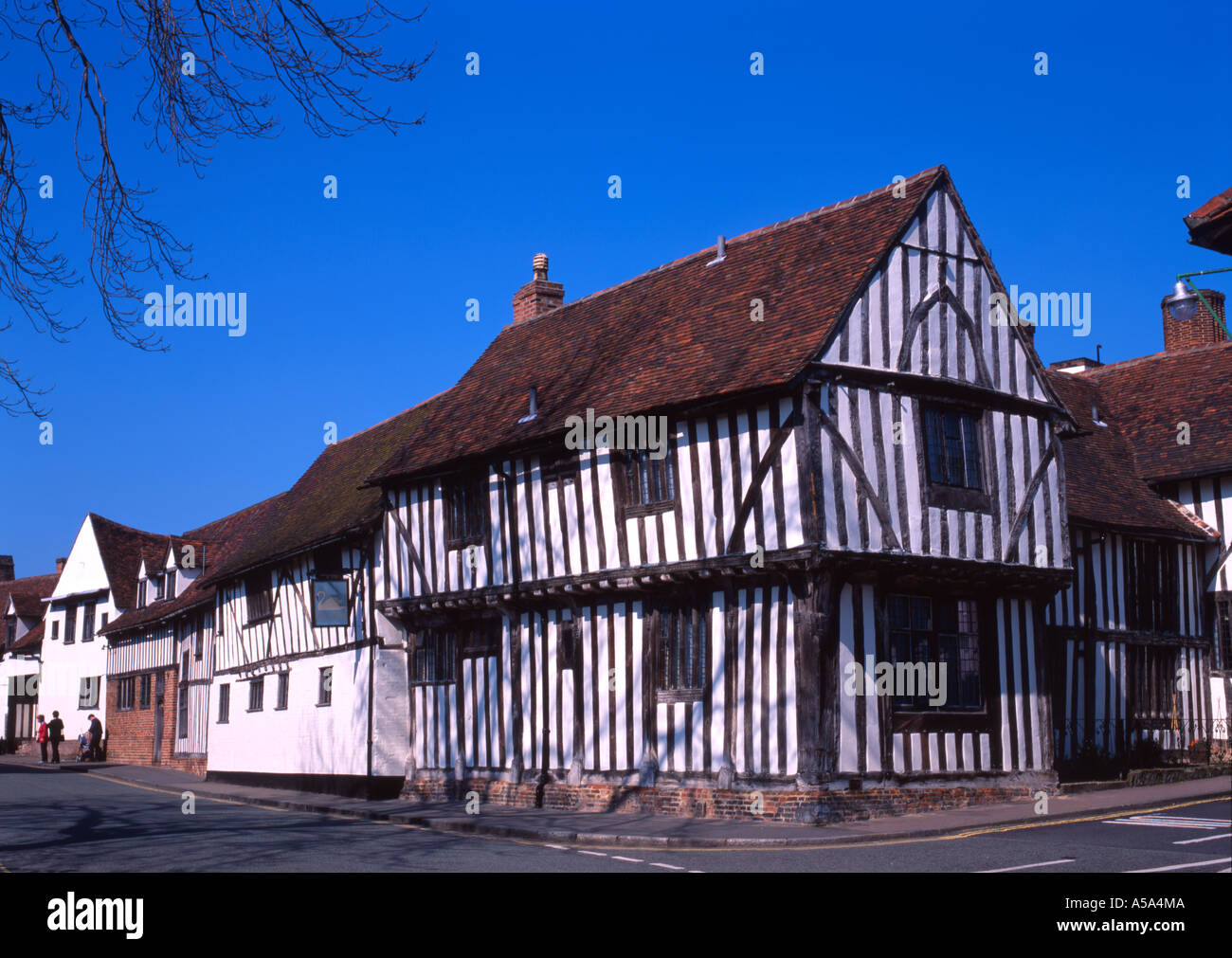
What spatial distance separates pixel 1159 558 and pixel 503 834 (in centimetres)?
1457

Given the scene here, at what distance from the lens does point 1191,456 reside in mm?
25188

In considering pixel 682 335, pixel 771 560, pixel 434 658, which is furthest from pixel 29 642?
pixel 771 560

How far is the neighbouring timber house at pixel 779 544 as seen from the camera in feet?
53.2

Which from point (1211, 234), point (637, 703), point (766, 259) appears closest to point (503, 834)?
point (637, 703)

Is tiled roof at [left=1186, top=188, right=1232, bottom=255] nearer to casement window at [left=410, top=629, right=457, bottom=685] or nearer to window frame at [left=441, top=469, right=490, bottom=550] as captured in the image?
window frame at [left=441, top=469, right=490, bottom=550]

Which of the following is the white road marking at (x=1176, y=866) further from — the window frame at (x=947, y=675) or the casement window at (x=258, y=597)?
the casement window at (x=258, y=597)

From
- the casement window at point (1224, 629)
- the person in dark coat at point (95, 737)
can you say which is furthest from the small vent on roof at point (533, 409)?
the person in dark coat at point (95, 737)

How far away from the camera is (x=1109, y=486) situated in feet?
80.3

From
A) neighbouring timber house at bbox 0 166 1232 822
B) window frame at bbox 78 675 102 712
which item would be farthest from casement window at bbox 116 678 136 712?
neighbouring timber house at bbox 0 166 1232 822

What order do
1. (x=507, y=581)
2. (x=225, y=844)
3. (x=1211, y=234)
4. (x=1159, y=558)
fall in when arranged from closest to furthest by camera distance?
(x=1211, y=234), (x=225, y=844), (x=507, y=581), (x=1159, y=558)

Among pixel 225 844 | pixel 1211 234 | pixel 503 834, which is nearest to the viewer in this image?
pixel 1211 234

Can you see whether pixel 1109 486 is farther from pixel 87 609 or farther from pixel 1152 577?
pixel 87 609

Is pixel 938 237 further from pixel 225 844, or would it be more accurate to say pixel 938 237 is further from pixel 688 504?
pixel 225 844
